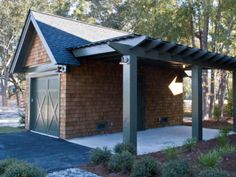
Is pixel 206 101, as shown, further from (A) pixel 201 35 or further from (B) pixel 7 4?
(B) pixel 7 4

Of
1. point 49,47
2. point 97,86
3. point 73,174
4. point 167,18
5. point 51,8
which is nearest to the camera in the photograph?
point 73,174

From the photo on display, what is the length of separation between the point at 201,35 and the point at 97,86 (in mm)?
7665

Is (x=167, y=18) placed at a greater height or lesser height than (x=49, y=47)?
greater

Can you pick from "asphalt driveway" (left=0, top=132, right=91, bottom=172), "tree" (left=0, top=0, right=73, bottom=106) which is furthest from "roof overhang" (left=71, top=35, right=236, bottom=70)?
"tree" (left=0, top=0, right=73, bottom=106)

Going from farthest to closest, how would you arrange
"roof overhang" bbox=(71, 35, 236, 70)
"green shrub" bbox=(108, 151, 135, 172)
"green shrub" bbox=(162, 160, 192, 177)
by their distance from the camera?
1. "roof overhang" bbox=(71, 35, 236, 70)
2. "green shrub" bbox=(108, 151, 135, 172)
3. "green shrub" bbox=(162, 160, 192, 177)

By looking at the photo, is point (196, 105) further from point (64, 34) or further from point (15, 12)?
point (15, 12)

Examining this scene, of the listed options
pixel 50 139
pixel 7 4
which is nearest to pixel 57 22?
pixel 50 139

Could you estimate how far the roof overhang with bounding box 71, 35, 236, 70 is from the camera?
6.77 metres

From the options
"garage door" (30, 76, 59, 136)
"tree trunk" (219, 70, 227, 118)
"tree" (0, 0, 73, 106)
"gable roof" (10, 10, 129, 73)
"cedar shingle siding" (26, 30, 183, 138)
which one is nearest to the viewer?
"gable roof" (10, 10, 129, 73)

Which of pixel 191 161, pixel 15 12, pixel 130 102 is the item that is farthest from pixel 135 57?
pixel 15 12

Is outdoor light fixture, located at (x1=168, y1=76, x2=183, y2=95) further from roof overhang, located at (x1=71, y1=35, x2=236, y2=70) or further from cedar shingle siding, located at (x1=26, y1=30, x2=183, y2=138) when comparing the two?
roof overhang, located at (x1=71, y1=35, x2=236, y2=70)

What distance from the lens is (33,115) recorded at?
1088 centimetres

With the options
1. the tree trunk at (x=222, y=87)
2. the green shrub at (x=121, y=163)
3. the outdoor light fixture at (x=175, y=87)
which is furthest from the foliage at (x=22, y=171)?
the tree trunk at (x=222, y=87)

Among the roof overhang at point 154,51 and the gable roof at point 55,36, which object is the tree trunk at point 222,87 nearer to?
the roof overhang at point 154,51
